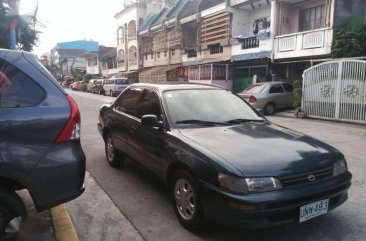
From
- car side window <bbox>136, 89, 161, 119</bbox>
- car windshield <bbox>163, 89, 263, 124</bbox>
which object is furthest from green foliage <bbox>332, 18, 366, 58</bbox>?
car side window <bbox>136, 89, 161, 119</bbox>

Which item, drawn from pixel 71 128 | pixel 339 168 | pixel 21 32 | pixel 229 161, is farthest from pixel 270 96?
pixel 71 128

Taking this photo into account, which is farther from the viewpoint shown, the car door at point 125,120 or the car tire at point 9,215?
the car door at point 125,120

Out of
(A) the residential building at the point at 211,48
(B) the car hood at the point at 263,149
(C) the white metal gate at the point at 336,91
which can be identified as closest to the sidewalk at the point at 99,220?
(B) the car hood at the point at 263,149

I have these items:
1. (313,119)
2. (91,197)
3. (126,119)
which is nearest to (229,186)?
(91,197)

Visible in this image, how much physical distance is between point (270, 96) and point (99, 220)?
12.4 metres

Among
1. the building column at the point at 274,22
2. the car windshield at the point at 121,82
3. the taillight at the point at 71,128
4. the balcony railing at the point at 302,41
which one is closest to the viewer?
the taillight at the point at 71,128

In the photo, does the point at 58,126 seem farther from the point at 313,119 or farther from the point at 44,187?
the point at 313,119

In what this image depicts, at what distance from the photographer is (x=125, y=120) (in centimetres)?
554

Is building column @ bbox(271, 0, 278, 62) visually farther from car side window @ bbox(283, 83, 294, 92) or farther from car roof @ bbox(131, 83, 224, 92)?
car roof @ bbox(131, 83, 224, 92)

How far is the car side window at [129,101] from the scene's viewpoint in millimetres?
5488

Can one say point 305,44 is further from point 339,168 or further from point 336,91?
point 339,168

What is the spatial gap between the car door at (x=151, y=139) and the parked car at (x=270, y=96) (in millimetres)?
10205

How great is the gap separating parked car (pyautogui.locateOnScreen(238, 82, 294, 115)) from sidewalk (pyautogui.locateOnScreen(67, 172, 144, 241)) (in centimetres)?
1092

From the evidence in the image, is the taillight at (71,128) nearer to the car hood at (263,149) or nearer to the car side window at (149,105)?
the car hood at (263,149)
